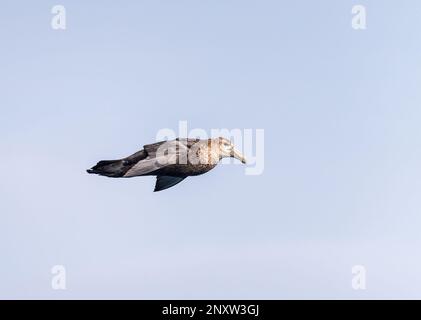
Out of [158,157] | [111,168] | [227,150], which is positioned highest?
[227,150]

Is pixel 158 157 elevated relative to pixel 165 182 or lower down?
elevated

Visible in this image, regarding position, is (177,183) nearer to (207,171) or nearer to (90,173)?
(207,171)

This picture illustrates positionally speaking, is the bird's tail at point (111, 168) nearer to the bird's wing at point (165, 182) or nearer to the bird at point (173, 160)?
the bird at point (173, 160)

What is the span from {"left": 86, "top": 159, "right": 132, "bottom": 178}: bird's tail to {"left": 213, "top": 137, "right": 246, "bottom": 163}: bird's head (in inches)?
139

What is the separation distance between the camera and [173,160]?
2541 cm

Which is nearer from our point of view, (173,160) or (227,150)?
(173,160)

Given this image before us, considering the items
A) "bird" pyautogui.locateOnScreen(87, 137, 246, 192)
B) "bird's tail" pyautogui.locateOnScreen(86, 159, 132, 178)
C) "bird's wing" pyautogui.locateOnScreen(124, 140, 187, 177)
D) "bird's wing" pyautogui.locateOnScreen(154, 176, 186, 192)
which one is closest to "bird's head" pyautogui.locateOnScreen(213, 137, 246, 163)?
"bird" pyautogui.locateOnScreen(87, 137, 246, 192)

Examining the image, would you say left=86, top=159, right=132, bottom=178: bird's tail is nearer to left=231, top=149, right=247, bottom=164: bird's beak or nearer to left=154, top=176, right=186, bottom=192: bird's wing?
left=154, top=176, right=186, bottom=192: bird's wing

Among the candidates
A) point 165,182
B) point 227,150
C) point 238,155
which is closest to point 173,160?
point 165,182

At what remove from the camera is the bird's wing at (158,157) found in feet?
79.0

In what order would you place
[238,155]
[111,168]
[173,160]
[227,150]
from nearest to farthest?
[173,160] < [111,168] < [227,150] < [238,155]

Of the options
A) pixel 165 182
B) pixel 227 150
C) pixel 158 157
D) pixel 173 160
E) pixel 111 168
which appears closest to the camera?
pixel 158 157

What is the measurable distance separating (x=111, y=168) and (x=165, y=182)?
225 cm

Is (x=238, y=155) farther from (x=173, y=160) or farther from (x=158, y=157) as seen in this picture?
(x=158, y=157)
